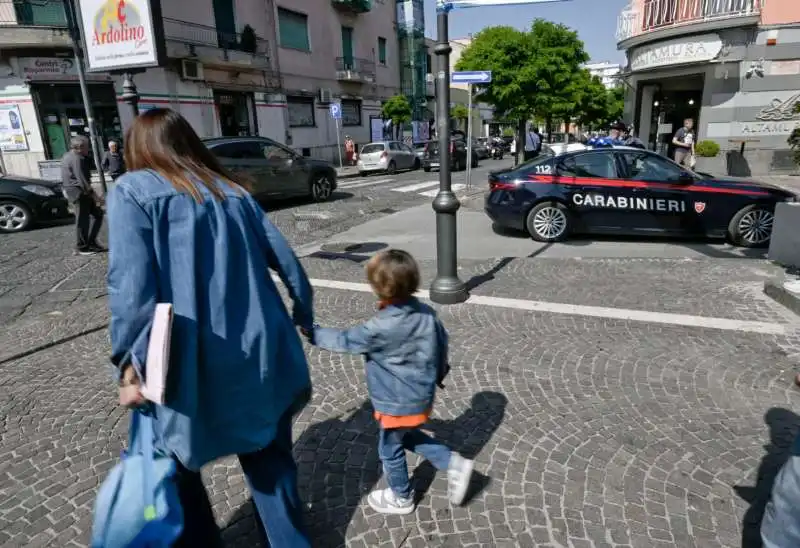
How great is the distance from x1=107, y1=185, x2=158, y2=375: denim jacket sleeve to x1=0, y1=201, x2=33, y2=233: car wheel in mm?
10517

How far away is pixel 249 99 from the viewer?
78.3 feet

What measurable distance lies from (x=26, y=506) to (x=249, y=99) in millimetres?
23831

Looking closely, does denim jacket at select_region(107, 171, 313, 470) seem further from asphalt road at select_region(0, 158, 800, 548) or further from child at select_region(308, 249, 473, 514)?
asphalt road at select_region(0, 158, 800, 548)

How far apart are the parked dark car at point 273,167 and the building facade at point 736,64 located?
11373mm

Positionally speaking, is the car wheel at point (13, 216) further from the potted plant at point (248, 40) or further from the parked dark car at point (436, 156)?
the potted plant at point (248, 40)

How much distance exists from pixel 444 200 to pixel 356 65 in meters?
29.0

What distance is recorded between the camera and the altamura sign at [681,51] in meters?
14.7

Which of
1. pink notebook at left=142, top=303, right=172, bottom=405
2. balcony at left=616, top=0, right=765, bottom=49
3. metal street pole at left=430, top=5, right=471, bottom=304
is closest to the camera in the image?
pink notebook at left=142, top=303, right=172, bottom=405

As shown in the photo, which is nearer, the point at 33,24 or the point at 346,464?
the point at 346,464

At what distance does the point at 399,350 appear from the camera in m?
2.18

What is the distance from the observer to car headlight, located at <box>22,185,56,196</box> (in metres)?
9.91

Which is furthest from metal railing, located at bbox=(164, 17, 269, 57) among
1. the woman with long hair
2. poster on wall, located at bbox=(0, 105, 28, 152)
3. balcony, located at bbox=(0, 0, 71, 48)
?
the woman with long hair

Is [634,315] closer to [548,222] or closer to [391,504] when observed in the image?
[548,222]

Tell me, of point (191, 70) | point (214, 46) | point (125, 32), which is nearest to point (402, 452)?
point (125, 32)
